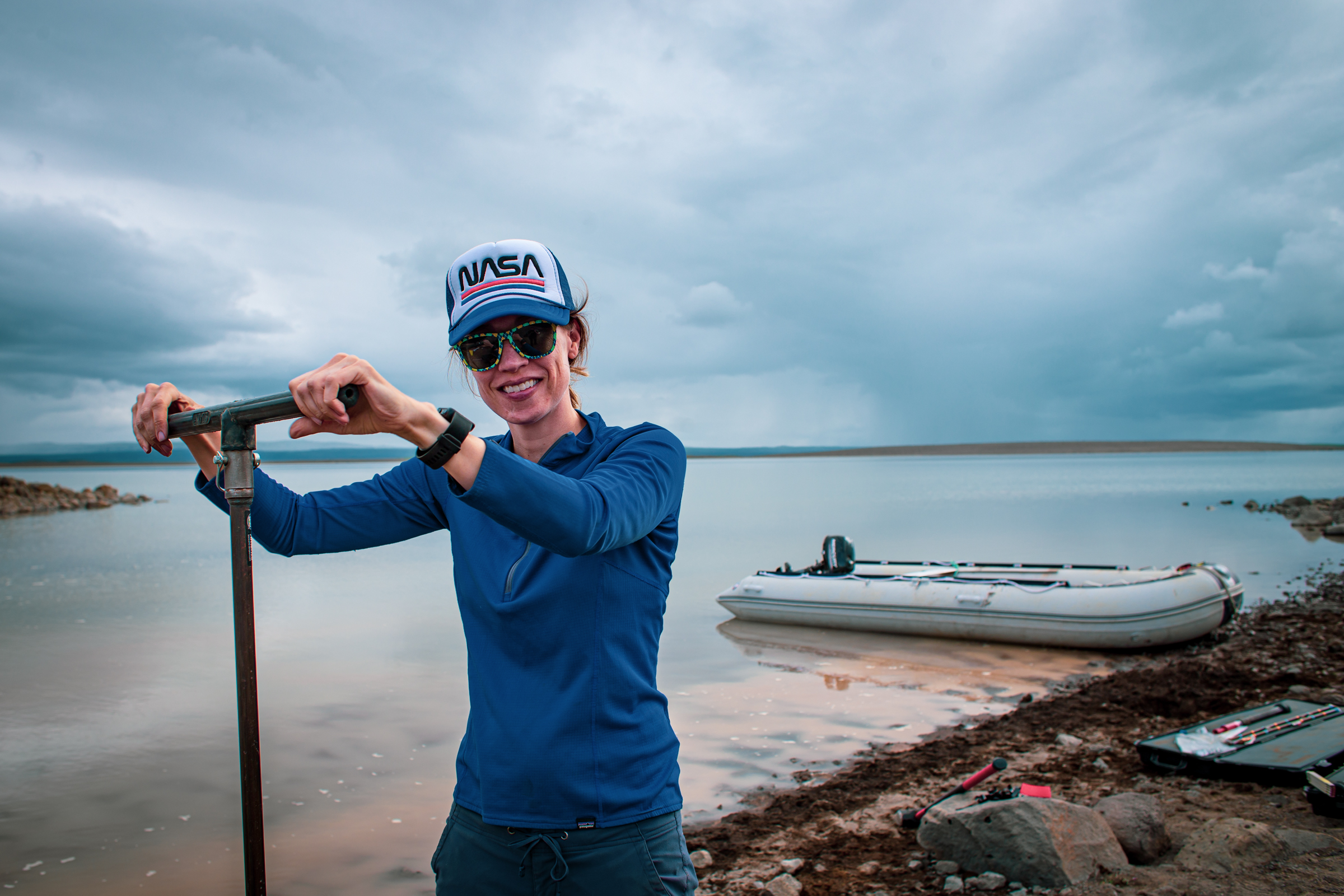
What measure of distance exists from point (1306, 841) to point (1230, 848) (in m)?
0.43

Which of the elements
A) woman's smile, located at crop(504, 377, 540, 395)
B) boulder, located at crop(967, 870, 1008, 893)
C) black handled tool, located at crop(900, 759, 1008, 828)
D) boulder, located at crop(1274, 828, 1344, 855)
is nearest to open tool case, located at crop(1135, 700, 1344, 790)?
boulder, located at crop(1274, 828, 1344, 855)

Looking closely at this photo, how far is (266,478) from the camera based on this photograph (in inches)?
75.4

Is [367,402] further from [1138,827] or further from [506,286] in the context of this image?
[1138,827]

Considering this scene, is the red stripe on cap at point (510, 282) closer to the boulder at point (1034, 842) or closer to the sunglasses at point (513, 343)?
the sunglasses at point (513, 343)

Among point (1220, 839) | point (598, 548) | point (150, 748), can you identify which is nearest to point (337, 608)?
point (150, 748)

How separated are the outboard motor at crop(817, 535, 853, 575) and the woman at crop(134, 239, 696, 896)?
13416 millimetres

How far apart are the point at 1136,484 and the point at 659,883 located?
83035 mm

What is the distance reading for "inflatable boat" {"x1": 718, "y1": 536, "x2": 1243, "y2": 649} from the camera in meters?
11.2

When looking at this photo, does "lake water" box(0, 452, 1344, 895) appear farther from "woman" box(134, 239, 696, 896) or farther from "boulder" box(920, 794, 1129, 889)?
"woman" box(134, 239, 696, 896)

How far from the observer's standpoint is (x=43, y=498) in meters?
49.9

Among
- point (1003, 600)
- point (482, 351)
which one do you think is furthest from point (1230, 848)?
point (1003, 600)

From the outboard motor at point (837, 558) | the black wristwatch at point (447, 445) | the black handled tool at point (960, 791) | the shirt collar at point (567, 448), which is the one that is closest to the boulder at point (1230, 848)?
the black handled tool at point (960, 791)

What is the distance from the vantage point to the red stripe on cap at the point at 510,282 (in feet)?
5.35

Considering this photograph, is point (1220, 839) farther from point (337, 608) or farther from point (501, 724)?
point (337, 608)
